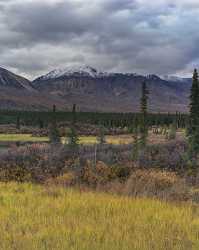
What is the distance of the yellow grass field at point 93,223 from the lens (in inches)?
263

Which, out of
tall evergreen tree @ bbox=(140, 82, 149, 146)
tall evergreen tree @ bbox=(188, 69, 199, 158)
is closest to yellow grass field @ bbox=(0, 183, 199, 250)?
tall evergreen tree @ bbox=(188, 69, 199, 158)

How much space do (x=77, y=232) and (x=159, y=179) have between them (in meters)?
7.73

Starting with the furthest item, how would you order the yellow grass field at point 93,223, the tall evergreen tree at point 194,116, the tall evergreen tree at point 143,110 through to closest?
the tall evergreen tree at point 143,110
the tall evergreen tree at point 194,116
the yellow grass field at point 93,223

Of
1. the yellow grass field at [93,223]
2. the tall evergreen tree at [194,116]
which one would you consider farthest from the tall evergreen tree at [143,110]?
the yellow grass field at [93,223]

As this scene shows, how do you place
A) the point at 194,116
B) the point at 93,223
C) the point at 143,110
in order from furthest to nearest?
the point at 143,110
the point at 194,116
the point at 93,223

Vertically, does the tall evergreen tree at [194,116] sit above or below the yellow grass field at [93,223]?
above

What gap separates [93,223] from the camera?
7.94 m

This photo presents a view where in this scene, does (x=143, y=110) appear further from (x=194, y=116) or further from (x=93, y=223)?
(x=93, y=223)

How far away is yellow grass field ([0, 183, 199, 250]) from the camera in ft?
21.9

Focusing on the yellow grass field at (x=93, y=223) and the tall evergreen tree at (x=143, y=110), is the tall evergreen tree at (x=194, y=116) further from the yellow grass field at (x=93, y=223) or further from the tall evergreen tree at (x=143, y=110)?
the yellow grass field at (x=93, y=223)

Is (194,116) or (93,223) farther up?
(194,116)

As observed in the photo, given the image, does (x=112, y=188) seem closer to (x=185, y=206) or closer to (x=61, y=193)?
(x=61, y=193)

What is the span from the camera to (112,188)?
12.7 meters

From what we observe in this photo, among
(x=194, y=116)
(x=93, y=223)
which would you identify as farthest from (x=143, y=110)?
(x=93, y=223)
